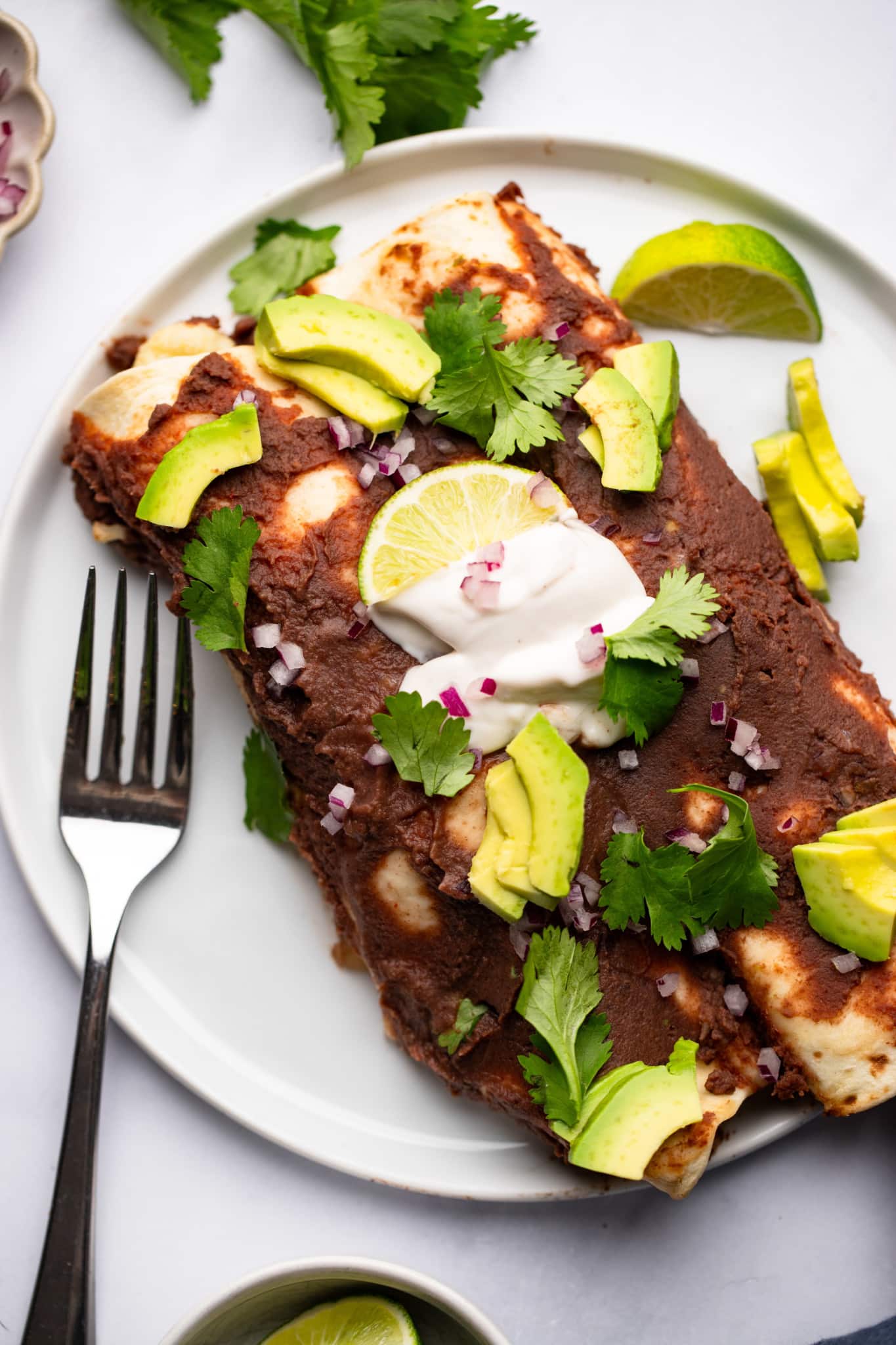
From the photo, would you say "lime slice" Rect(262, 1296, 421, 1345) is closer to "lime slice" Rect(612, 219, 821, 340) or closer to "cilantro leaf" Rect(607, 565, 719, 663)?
"cilantro leaf" Rect(607, 565, 719, 663)

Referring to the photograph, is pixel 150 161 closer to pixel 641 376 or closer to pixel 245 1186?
pixel 641 376

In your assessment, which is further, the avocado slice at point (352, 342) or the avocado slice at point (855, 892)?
the avocado slice at point (352, 342)

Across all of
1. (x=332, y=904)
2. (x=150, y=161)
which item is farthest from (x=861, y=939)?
(x=150, y=161)

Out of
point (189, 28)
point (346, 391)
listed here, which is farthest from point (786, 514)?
point (189, 28)

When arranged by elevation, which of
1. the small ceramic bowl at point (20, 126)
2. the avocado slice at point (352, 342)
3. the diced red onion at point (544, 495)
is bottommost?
the diced red onion at point (544, 495)

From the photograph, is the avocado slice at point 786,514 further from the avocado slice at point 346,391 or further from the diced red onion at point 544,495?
the avocado slice at point 346,391

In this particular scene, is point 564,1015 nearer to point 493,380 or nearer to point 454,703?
point 454,703

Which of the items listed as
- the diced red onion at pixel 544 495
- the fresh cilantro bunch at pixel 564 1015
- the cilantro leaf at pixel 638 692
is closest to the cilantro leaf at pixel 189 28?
the diced red onion at pixel 544 495
